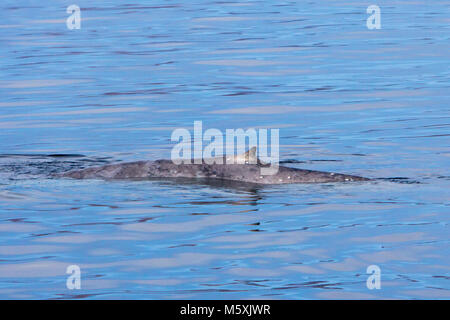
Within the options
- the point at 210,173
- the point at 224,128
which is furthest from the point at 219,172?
the point at 224,128

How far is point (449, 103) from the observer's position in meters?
21.0

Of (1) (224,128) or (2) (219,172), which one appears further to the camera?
(1) (224,128)

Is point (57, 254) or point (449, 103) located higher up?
point (449, 103)

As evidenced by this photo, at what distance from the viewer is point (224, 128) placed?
19.1 metres

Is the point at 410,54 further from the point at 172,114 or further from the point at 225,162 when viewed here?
the point at 225,162

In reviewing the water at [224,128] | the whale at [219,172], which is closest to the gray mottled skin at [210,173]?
the whale at [219,172]

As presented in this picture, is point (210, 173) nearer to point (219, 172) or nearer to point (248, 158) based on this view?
point (219, 172)

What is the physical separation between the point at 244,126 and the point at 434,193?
6.41 m

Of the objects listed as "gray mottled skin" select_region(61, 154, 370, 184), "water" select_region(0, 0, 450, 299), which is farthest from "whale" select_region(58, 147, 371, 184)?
"water" select_region(0, 0, 450, 299)

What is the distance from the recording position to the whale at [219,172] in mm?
13945

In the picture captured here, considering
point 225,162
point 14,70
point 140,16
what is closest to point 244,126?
point 225,162

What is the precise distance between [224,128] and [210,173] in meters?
4.99

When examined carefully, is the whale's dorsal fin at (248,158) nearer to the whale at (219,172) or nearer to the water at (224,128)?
the whale at (219,172)

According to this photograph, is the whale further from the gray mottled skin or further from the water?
the water
